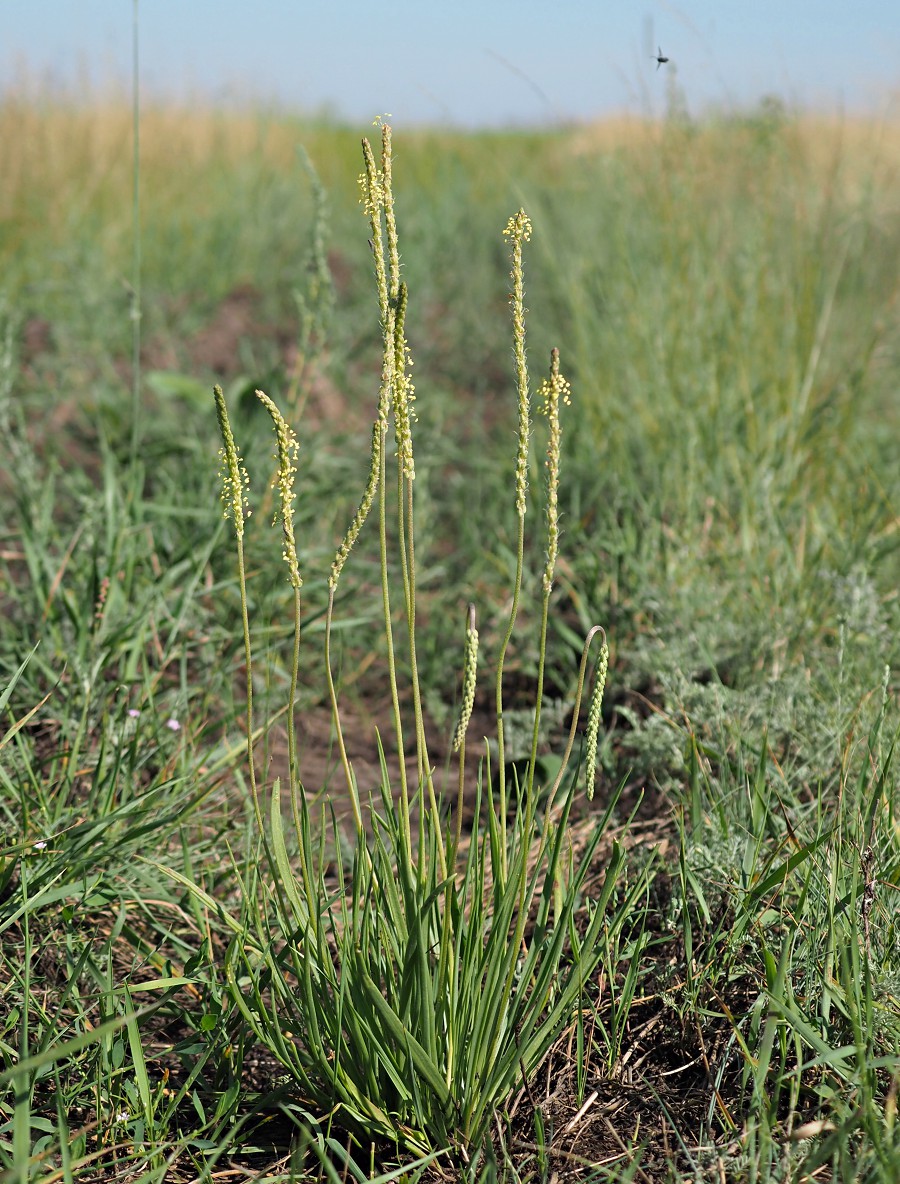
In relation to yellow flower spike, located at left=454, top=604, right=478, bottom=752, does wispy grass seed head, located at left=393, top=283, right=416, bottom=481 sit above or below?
above

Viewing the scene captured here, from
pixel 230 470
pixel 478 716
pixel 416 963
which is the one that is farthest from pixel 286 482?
pixel 478 716

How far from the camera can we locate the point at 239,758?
2.13m

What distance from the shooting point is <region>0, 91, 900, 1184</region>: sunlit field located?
1.28 metres

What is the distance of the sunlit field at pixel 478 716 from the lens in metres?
1.28

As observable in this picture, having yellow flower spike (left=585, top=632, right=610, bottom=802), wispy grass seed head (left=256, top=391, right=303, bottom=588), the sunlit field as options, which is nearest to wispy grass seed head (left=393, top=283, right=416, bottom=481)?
the sunlit field

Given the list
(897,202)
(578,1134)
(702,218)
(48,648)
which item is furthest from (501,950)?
(897,202)

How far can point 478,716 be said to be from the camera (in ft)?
8.59

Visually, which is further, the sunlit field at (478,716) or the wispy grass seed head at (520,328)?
the sunlit field at (478,716)

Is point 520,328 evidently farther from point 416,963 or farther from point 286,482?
point 416,963

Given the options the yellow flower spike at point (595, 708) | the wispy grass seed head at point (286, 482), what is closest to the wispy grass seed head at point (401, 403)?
the wispy grass seed head at point (286, 482)

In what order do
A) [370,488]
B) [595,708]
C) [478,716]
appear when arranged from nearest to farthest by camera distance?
[370,488]
[595,708]
[478,716]

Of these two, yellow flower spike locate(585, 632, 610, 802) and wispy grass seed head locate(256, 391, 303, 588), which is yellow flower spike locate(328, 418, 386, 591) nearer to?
wispy grass seed head locate(256, 391, 303, 588)

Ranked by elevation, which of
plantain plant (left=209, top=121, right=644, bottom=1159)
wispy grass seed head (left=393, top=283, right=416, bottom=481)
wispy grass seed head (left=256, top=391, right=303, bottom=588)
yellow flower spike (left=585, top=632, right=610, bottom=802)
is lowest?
plantain plant (left=209, top=121, right=644, bottom=1159)

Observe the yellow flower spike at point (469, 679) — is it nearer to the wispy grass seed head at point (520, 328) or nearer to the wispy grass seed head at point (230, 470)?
the wispy grass seed head at point (520, 328)
